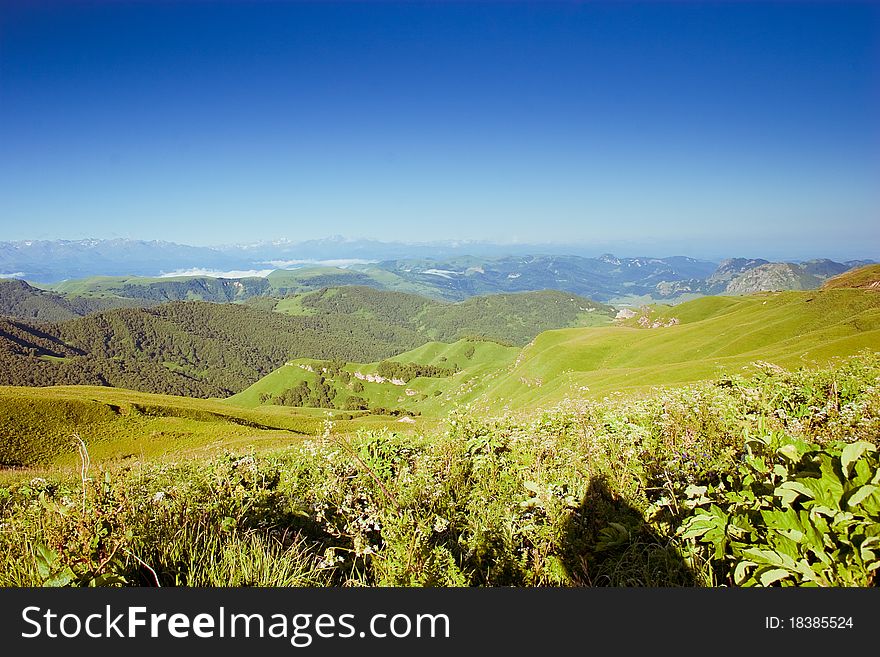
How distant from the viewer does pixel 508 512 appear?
5.08 m

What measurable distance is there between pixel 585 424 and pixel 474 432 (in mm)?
2214

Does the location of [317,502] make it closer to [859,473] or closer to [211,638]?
[211,638]

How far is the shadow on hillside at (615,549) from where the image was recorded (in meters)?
3.82

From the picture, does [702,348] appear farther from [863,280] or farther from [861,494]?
[861,494]

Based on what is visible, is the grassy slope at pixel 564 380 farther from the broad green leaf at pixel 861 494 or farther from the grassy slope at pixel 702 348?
the broad green leaf at pixel 861 494

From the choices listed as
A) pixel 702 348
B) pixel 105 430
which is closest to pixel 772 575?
pixel 105 430

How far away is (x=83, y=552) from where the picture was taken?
335 centimetres

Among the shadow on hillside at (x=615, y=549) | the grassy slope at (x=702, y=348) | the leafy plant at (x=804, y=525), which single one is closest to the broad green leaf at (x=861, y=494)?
the leafy plant at (x=804, y=525)

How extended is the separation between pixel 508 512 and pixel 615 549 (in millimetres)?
1213

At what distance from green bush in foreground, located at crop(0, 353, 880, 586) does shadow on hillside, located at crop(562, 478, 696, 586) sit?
0.07ft

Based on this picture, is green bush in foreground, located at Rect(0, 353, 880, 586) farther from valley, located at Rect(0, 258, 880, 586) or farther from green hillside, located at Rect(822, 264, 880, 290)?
green hillside, located at Rect(822, 264, 880, 290)

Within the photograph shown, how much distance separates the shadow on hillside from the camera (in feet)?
12.5

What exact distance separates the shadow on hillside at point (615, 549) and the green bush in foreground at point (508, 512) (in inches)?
0.9

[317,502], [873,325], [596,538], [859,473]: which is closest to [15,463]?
[317,502]
